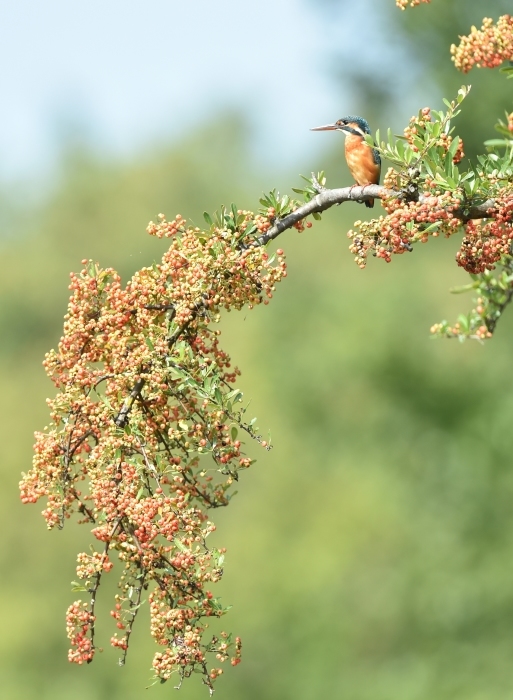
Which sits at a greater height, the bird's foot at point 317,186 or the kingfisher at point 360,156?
the kingfisher at point 360,156

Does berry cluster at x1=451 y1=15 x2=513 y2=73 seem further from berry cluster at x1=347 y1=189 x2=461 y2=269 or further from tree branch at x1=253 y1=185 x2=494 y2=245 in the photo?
tree branch at x1=253 y1=185 x2=494 y2=245

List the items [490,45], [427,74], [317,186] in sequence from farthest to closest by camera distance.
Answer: [427,74]
[317,186]
[490,45]

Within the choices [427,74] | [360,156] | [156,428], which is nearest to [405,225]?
[156,428]

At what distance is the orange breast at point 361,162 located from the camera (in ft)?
16.8

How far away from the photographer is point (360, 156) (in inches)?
202

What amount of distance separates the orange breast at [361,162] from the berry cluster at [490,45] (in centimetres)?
176

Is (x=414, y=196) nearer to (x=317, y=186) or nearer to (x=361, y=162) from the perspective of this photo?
(x=317, y=186)

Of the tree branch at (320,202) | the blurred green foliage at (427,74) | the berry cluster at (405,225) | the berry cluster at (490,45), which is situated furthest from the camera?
the blurred green foliage at (427,74)

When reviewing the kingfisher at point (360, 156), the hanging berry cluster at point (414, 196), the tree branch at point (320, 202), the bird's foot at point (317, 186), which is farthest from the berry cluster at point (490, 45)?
the kingfisher at point (360, 156)

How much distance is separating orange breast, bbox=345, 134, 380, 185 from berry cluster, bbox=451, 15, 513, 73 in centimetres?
176

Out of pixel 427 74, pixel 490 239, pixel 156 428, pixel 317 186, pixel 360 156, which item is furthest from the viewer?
pixel 427 74

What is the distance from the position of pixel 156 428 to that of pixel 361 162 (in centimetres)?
208

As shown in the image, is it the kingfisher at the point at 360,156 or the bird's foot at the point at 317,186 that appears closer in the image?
the bird's foot at the point at 317,186

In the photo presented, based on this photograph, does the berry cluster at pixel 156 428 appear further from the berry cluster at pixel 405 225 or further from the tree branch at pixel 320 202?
the berry cluster at pixel 405 225
